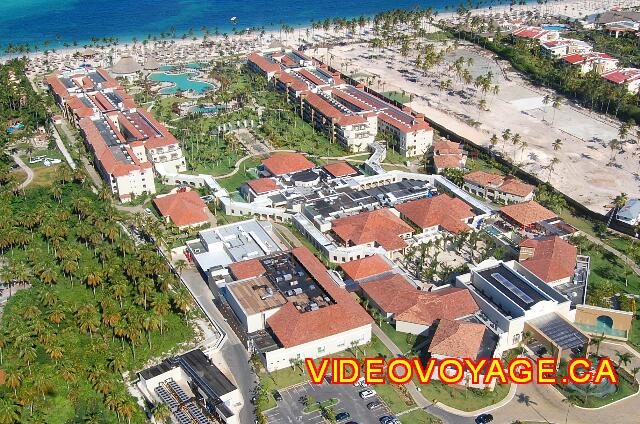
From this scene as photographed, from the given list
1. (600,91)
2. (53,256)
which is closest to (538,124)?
(600,91)

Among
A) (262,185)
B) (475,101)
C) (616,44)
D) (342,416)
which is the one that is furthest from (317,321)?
(616,44)

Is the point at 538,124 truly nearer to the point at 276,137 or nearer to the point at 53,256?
the point at 276,137

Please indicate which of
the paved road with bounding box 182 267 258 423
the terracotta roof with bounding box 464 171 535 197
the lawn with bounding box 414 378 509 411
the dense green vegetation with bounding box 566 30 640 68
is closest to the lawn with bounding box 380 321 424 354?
the lawn with bounding box 414 378 509 411

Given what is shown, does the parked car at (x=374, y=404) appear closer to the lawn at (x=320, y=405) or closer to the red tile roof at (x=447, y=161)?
the lawn at (x=320, y=405)

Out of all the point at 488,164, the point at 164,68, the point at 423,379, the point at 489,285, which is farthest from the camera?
the point at 164,68

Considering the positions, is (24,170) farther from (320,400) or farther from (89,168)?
(320,400)

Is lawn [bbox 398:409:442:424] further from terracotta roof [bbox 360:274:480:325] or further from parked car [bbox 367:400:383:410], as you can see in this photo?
terracotta roof [bbox 360:274:480:325]
